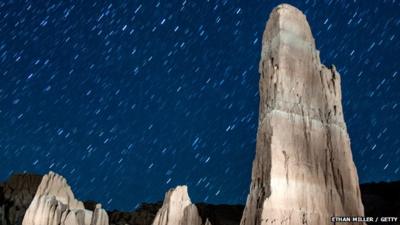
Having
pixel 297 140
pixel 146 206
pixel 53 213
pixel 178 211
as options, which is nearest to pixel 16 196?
pixel 146 206

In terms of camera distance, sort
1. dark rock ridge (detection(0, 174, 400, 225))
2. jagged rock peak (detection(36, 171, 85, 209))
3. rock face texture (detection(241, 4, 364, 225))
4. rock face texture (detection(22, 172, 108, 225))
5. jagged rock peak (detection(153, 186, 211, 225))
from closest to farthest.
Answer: rock face texture (detection(241, 4, 364, 225)) < jagged rock peak (detection(153, 186, 211, 225)) < rock face texture (detection(22, 172, 108, 225)) < jagged rock peak (detection(36, 171, 85, 209)) < dark rock ridge (detection(0, 174, 400, 225))

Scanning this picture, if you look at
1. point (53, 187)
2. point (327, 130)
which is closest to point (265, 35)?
point (327, 130)

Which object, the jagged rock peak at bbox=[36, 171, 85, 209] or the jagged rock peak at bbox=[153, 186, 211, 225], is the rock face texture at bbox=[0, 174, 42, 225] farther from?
the jagged rock peak at bbox=[153, 186, 211, 225]

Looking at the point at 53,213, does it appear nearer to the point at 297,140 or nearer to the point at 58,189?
the point at 58,189

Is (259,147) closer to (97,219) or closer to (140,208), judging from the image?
(97,219)

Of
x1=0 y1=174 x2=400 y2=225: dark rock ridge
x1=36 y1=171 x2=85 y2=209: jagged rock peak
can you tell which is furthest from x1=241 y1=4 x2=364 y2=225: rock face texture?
x1=0 y1=174 x2=400 y2=225: dark rock ridge

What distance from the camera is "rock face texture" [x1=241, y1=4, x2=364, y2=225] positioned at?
15.0 m

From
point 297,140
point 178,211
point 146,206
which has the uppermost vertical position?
point 146,206

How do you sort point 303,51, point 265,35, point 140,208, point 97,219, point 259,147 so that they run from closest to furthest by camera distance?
1. point 259,147
2. point 303,51
3. point 265,35
4. point 97,219
5. point 140,208

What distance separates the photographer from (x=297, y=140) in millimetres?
16156

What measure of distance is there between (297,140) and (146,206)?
55.8m

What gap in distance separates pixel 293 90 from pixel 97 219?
30.0 metres

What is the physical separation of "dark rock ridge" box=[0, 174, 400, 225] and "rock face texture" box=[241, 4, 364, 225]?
42185 millimetres

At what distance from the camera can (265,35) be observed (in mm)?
19375
